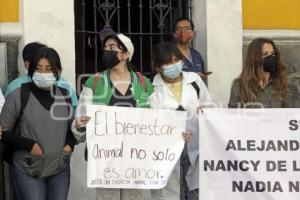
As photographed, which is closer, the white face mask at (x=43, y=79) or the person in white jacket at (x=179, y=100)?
the white face mask at (x=43, y=79)

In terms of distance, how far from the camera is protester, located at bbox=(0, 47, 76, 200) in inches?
234

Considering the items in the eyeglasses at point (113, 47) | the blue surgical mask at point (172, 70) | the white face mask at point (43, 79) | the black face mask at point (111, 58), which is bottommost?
the white face mask at point (43, 79)

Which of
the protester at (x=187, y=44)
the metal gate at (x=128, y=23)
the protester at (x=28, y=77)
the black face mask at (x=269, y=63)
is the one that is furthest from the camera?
the metal gate at (x=128, y=23)

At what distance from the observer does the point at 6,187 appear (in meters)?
6.95

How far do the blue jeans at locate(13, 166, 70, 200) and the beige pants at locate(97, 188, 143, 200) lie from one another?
0.96ft

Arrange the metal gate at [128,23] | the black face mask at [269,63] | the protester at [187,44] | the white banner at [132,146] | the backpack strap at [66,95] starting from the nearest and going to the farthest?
1. the white banner at [132,146]
2. the backpack strap at [66,95]
3. the black face mask at [269,63]
4. the protester at [187,44]
5. the metal gate at [128,23]

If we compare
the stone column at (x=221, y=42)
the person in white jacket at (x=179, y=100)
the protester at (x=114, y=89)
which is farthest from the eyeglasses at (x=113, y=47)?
the stone column at (x=221, y=42)

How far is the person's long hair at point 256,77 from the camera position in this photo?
248 inches

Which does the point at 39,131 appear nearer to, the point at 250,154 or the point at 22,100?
the point at 22,100

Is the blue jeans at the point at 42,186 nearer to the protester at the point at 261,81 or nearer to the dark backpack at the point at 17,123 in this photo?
the dark backpack at the point at 17,123

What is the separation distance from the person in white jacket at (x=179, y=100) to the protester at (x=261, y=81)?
0.34m

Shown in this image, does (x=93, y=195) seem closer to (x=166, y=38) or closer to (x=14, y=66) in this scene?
(x=14, y=66)

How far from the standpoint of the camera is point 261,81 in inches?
249

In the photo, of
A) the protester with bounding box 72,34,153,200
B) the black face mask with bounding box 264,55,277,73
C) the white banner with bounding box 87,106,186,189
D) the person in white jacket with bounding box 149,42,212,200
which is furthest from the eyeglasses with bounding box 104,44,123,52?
the black face mask with bounding box 264,55,277,73
